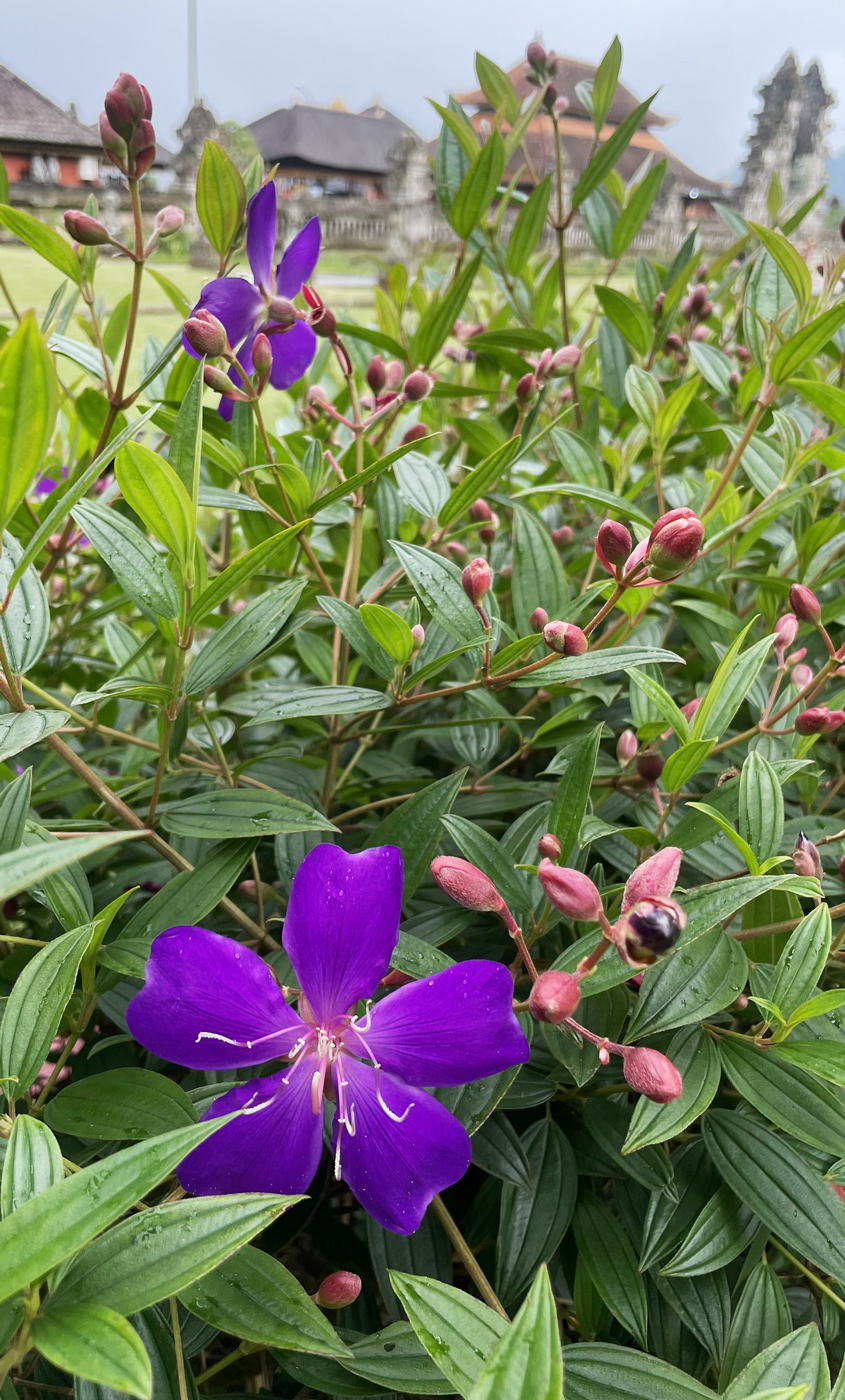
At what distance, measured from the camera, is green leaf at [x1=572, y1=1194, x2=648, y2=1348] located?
0.43m

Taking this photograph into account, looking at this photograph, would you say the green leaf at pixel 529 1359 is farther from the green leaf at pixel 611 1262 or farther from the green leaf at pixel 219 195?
the green leaf at pixel 219 195

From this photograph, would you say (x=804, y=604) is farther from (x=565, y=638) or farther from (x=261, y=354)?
(x=261, y=354)

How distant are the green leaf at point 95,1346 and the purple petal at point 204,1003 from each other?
101mm

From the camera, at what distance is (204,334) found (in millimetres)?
486

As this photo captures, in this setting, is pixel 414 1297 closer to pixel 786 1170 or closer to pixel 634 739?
pixel 786 1170

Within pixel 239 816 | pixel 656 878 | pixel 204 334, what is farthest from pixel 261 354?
pixel 656 878

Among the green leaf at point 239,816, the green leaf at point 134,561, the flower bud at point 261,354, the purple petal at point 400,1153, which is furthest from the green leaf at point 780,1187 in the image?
the flower bud at point 261,354

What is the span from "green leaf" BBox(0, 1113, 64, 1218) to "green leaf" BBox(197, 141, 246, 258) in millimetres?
544

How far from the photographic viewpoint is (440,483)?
0.62 meters

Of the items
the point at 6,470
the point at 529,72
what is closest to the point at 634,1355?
the point at 6,470

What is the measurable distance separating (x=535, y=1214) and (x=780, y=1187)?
12 cm

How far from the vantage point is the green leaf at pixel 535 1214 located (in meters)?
0.44

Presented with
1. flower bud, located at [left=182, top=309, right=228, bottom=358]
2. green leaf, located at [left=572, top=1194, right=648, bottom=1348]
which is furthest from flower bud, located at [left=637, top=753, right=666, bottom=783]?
flower bud, located at [left=182, top=309, right=228, bottom=358]

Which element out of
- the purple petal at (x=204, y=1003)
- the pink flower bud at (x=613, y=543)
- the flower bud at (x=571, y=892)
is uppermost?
the pink flower bud at (x=613, y=543)
